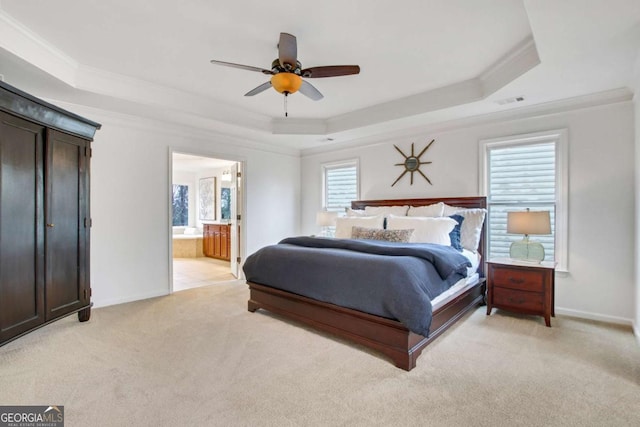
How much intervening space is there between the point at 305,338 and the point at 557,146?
3.48 metres

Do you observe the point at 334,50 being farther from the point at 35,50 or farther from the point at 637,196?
the point at 637,196

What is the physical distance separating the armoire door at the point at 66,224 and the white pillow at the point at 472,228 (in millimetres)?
Answer: 4220

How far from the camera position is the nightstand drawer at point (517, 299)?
3162mm

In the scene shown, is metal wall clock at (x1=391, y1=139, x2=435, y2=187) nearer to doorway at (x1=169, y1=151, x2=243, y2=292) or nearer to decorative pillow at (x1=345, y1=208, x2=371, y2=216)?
decorative pillow at (x1=345, y1=208, x2=371, y2=216)

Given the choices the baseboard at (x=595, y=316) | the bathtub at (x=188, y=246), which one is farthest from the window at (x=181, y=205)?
the baseboard at (x=595, y=316)

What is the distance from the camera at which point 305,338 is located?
2.85 metres

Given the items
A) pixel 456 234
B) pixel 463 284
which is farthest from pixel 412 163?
pixel 463 284

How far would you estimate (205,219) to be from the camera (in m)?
8.73

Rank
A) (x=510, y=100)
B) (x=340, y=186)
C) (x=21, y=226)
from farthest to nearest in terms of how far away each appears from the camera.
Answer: (x=340, y=186) → (x=510, y=100) → (x=21, y=226)

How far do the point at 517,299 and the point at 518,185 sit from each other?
143cm

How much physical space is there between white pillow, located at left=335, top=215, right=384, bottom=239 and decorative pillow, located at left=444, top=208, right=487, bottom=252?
102 cm

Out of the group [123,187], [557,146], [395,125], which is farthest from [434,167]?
[123,187]

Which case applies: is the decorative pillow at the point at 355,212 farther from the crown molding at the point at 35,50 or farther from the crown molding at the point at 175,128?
the crown molding at the point at 35,50

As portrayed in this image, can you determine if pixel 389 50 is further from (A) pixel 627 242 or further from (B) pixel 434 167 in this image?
(A) pixel 627 242
